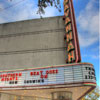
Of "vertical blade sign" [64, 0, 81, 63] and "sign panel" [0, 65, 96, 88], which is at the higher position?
"vertical blade sign" [64, 0, 81, 63]

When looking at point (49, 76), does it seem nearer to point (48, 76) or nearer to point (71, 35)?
point (48, 76)

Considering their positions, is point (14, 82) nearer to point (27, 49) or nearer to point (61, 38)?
point (27, 49)

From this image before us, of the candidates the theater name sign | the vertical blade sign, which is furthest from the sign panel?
the vertical blade sign

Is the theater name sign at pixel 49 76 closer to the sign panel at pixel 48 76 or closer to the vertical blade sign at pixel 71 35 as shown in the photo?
the sign panel at pixel 48 76

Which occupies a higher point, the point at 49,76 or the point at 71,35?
the point at 71,35

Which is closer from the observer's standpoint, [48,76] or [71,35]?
[48,76]

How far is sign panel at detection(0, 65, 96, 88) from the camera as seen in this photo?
12.5 meters

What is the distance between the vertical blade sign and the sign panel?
2.04 m

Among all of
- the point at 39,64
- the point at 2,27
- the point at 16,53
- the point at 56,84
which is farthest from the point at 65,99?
the point at 2,27

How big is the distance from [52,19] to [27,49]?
5726 mm

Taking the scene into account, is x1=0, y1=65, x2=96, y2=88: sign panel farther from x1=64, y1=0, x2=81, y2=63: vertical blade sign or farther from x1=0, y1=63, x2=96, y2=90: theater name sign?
x1=64, y1=0, x2=81, y2=63: vertical blade sign

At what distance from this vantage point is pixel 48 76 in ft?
43.8

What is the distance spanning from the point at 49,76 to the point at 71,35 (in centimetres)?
598

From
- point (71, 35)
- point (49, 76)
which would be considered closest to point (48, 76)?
point (49, 76)
